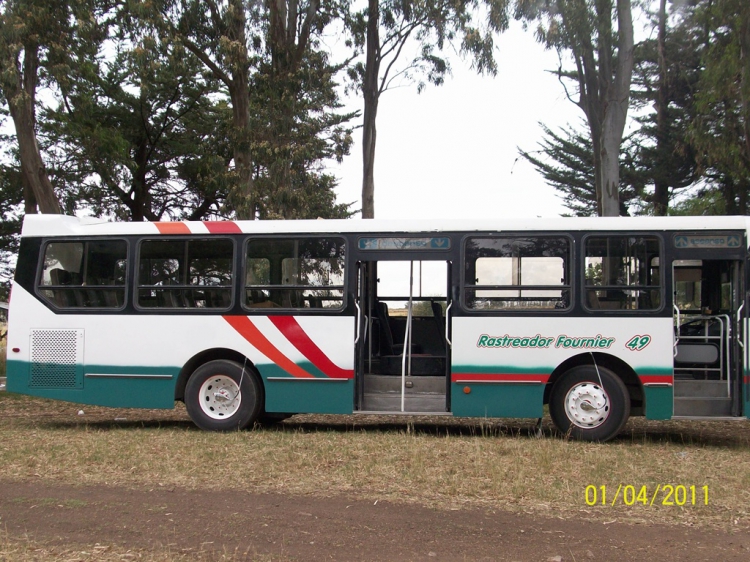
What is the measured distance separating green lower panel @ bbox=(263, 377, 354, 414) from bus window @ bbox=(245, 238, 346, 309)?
94 centimetres

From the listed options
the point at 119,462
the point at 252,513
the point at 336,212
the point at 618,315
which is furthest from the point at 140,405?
the point at 336,212

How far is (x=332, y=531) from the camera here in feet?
19.8

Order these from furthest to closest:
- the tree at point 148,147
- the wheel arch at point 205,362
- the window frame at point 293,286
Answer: the tree at point 148,147 → the wheel arch at point 205,362 → the window frame at point 293,286

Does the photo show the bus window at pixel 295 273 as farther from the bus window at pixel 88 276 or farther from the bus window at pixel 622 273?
the bus window at pixel 622 273

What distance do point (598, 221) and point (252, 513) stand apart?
5797mm

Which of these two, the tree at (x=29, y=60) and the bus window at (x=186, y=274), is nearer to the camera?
the bus window at (x=186, y=274)

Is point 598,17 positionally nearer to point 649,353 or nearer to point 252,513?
point 649,353

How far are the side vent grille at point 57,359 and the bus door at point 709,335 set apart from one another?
7466mm

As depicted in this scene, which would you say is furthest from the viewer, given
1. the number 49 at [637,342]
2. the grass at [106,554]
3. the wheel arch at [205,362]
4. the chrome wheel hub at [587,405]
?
the wheel arch at [205,362]

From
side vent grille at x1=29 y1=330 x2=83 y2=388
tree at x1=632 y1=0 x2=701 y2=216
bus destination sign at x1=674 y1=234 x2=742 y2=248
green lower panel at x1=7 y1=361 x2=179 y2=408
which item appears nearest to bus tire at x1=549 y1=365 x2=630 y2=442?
bus destination sign at x1=674 y1=234 x2=742 y2=248

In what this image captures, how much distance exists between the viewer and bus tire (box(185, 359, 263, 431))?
35.4 ft

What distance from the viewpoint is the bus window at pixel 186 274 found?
10.9m

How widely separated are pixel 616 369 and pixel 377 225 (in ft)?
11.1
